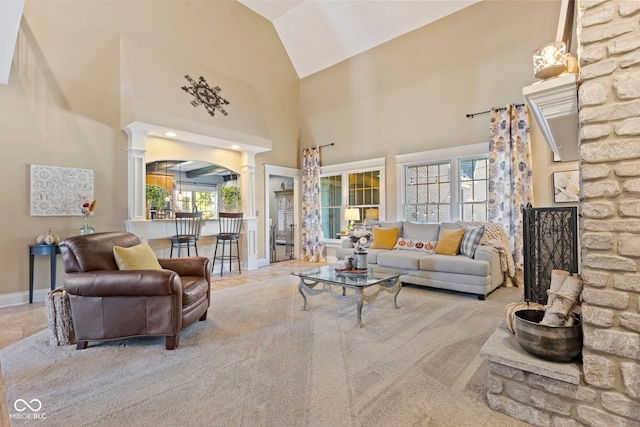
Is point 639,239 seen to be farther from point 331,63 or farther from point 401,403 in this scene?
point 331,63

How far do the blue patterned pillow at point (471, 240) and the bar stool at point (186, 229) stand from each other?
13.6 feet

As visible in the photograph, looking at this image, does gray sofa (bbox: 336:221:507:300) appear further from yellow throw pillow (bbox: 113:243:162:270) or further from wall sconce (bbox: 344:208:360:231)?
yellow throw pillow (bbox: 113:243:162:270)

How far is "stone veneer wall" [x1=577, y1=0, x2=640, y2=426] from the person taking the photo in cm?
135

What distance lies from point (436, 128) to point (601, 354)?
4.73 m

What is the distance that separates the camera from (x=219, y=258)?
19.0 ft

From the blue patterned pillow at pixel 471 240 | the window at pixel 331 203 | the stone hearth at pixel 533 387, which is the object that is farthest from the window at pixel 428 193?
the stone hearth at pixel 533 387

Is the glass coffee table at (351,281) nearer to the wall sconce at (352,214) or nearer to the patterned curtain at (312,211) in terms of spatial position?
the wall sconce at (352,214)

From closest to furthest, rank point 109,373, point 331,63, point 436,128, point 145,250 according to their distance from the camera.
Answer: point 109,373
point 145,250
point 436,128
point 331,63

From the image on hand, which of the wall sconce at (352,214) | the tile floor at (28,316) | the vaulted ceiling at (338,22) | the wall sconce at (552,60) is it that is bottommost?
A: the tile floor at (28,316)

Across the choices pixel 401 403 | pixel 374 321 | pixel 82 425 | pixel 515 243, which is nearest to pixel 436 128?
pixel 515 243

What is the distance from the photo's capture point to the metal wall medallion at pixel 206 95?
5.28 meters

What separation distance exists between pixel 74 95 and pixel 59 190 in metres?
1.35

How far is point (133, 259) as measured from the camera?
2.73 metres

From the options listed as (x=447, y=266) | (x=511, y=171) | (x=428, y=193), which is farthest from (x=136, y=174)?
(x=511, y=171)
